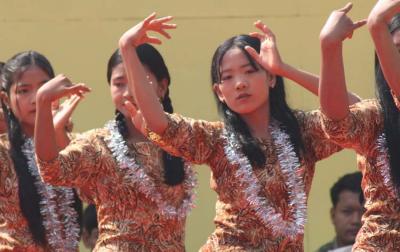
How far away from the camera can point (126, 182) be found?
5285mm

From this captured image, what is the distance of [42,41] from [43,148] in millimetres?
1745

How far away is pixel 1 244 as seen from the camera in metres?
5.65

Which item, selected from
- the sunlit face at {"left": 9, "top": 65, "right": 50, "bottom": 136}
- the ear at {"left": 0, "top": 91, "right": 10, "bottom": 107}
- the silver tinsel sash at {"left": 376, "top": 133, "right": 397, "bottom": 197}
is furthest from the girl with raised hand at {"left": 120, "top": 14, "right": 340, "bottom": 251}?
the ear at {"left": 0, "top": 91, "right": 10, "bottom": 107}

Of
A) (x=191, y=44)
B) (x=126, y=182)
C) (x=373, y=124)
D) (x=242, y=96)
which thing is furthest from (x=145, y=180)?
(x=191, y=44)

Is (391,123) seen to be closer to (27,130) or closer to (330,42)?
(330,42)

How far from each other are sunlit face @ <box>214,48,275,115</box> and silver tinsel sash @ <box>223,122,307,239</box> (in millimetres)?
122

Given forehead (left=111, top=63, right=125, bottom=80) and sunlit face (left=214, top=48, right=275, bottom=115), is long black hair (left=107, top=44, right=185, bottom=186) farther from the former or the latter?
sunlit face (left=214, top=48, right=275, bottom=115)

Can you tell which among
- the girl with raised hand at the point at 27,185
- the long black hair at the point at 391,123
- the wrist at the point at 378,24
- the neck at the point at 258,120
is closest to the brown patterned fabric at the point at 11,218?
the girl with raised hand at the point at 27,185

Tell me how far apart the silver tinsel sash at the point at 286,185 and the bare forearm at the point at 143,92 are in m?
0.29

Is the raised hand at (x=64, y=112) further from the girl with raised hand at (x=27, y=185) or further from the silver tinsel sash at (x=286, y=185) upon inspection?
the silver tinsel sash at (x=286, y=185)

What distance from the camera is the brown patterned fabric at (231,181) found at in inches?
195

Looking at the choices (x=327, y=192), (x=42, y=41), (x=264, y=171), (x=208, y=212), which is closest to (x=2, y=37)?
(x=42, y=41)

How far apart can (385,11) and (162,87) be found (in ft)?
4.57

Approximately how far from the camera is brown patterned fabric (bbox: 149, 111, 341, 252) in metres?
4.95
